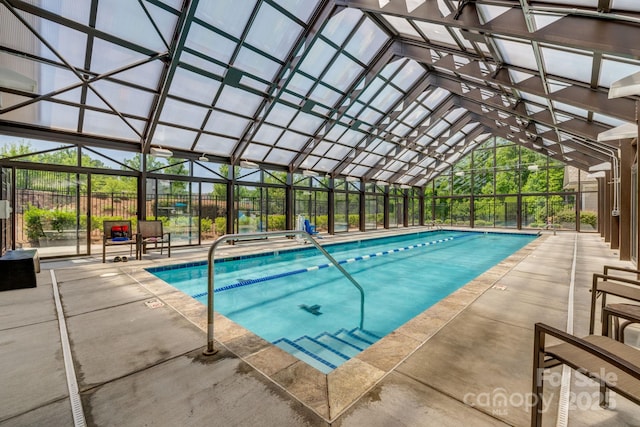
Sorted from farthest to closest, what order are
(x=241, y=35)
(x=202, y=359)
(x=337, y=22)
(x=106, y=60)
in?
1. (x=337, y=22)
2. (x=241, y=35)
3. (x=106, y=60)
4. (x=202, y=359)

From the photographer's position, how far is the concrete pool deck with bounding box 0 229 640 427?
148cm

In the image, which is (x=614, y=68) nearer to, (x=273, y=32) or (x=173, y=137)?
(x=273, y=32)

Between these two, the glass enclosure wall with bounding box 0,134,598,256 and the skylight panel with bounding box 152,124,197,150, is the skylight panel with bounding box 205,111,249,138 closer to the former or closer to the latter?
the skylight panel with bounding box 152,124,197,150

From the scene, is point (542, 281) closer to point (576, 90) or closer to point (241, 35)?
point (576, 90)

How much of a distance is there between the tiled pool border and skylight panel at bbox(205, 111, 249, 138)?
18.7 ft

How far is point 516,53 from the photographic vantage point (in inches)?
178

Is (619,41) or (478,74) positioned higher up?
(478,74)

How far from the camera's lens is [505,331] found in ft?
8.29

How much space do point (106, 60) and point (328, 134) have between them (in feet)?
20.8

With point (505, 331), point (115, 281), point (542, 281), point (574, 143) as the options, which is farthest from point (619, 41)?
point (574, 143)

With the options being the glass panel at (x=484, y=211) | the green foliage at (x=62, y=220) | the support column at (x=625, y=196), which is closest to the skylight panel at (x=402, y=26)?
the support column at (x=625, y=196)

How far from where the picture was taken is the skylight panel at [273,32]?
570cm

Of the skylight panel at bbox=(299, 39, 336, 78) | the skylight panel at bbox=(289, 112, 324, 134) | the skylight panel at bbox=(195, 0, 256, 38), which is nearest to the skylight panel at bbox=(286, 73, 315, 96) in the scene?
the skylight panel at bbox=(299, 39, 336, 78)

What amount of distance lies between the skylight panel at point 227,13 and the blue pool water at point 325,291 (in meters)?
5.14
